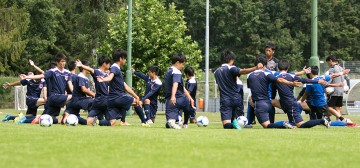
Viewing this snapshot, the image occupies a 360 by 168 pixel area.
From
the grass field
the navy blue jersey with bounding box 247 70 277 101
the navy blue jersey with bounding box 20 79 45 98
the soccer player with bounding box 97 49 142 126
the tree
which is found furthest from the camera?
the tree

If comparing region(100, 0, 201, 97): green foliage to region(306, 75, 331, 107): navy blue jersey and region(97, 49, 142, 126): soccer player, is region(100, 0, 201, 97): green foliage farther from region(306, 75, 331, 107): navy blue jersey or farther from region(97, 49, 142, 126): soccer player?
region(97, 49, 142, 126): soccer player

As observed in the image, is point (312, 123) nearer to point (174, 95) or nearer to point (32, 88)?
point (174, 95)

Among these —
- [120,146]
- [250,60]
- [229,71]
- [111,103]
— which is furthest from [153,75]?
[250,60]

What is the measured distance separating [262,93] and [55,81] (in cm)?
579

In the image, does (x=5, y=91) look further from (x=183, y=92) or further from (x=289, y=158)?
(x=289, y=158)

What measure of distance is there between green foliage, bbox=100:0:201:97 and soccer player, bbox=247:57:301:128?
1720 centimetres

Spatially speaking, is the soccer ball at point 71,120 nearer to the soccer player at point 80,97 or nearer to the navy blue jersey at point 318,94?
the soccer player at point 80,97

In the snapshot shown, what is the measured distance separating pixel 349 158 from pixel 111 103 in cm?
989

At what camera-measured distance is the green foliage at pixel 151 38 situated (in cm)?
3469

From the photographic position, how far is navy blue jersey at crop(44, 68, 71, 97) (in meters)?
19.3

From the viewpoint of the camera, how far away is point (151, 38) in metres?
34.9

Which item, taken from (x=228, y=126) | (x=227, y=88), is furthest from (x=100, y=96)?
(x=228, y=126)

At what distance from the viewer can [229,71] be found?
16.8 metres

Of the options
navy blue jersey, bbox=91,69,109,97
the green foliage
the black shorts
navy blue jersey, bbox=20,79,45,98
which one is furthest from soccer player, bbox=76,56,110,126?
the green foliage
